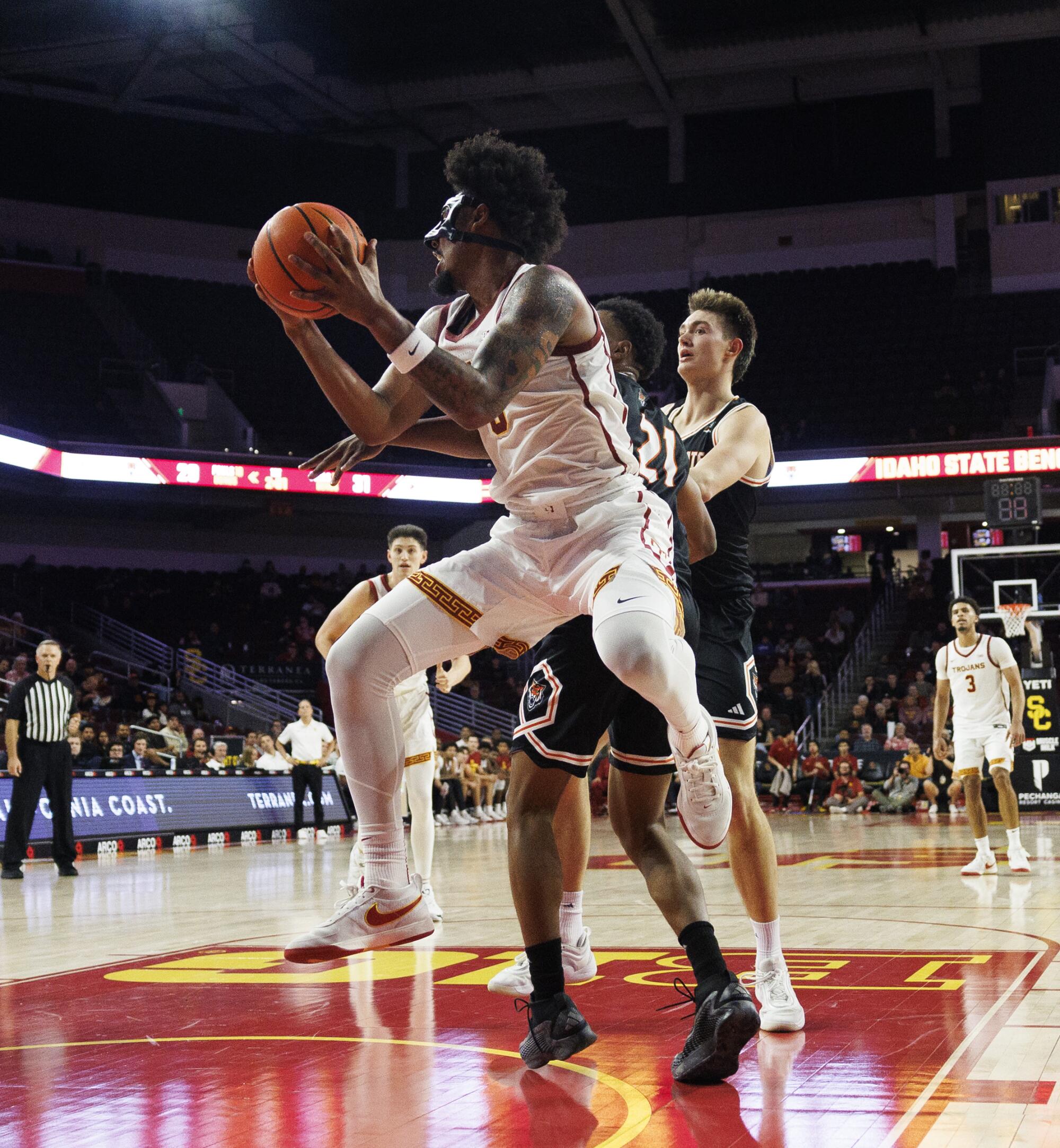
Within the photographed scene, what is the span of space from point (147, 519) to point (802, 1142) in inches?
1147

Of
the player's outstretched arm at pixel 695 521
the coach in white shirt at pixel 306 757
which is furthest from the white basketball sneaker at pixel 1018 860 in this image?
the coach in white shirt at pixel 306 757

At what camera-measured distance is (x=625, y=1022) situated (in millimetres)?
3969

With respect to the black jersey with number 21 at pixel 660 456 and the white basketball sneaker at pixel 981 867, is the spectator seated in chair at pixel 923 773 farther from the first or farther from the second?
the black jersey with number 21 at pixel 660 456

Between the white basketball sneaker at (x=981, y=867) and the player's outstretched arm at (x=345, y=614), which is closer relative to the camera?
the player's outstretched arm at (x=345, y=614)

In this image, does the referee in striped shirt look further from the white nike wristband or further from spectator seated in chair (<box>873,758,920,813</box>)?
spectator seated in chair (<box>873,758,920,813</box>)

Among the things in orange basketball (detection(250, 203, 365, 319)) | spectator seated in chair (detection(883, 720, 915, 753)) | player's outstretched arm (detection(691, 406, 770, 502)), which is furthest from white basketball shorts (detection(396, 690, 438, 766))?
spectator seated in chair (detection(883, 720, 915, 753))

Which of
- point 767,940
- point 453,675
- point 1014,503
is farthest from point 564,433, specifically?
point 1014,503

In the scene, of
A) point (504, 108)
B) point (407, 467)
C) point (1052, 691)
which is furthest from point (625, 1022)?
point (504, 108)

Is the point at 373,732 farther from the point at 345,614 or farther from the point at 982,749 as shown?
the point at 982,749

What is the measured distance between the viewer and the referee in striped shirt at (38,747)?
10.8 metres

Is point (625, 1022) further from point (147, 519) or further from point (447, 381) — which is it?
point (147, 519)

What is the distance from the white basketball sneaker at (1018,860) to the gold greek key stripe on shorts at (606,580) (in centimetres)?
707

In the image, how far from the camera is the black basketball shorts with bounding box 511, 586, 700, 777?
354cm

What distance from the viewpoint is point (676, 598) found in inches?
132
